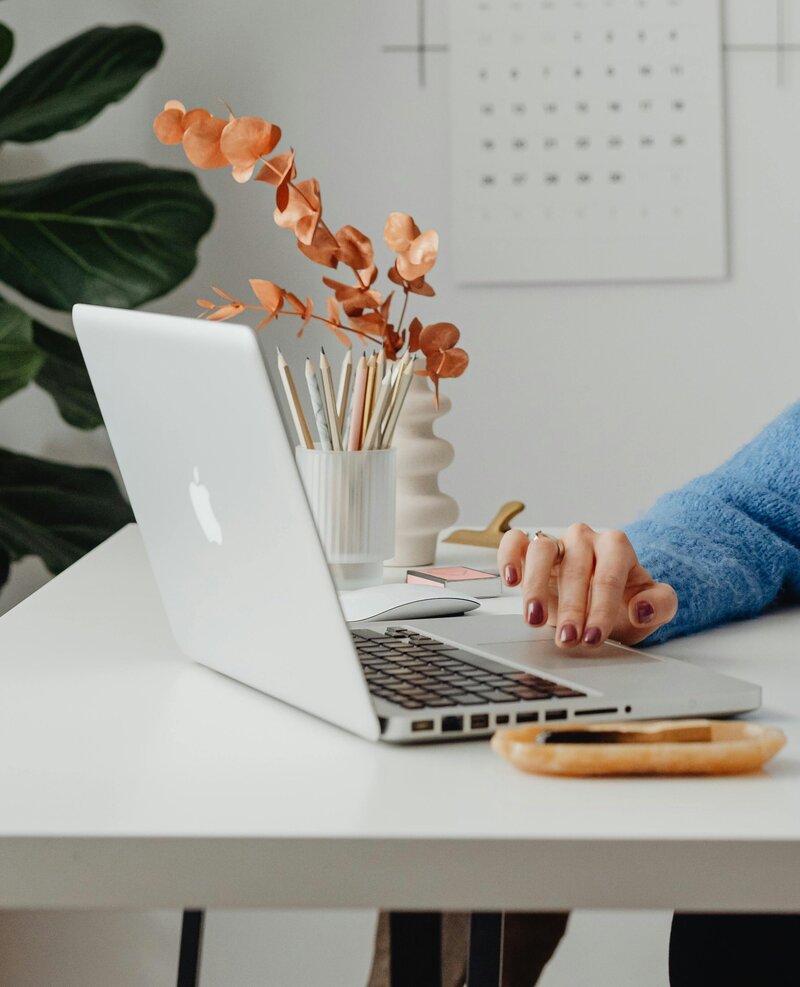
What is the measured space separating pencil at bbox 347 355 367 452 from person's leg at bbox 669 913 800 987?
0.50 metres

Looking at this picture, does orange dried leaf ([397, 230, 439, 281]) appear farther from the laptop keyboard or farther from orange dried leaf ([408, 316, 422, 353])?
the laptop keyboard

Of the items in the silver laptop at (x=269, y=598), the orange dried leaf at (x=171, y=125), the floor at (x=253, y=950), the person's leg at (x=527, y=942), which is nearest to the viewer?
the silver laptop at (x=269, y=598)

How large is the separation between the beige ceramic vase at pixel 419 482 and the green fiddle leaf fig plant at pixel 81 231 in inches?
37.1

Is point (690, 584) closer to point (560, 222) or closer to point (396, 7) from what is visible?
point (560, 222)

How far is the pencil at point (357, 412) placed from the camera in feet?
3.69

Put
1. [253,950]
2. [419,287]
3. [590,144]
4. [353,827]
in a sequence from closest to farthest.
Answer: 1. [353,827]
2. [419,287]
3. [253,950]
4. [590,144]

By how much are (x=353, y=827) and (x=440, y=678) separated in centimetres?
19

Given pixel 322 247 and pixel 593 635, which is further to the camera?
pixel 322 247

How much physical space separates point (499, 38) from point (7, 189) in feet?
3.01

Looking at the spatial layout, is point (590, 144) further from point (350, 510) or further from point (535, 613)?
point (535, 613)

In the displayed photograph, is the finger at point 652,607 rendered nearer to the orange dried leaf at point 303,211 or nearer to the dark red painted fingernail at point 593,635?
the dark red painted fingernail at point 593,635

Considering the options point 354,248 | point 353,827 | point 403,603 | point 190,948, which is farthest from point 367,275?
point 190,948

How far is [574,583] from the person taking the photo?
2.74 ft

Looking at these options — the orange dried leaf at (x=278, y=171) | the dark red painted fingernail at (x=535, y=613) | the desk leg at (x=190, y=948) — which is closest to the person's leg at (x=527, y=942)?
the desk leg at (x=190, y=948)
